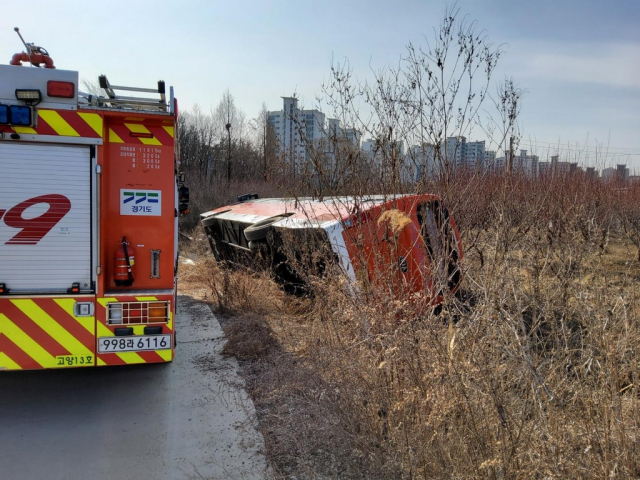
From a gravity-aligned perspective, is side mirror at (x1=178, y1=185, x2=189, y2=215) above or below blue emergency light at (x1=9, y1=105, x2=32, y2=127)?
below

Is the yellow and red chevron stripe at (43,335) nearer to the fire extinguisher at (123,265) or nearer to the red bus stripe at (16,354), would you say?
the red bus stripe at (16,354)

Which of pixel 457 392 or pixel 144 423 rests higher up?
pixel 457 392

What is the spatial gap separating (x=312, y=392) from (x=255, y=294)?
12.8 feet

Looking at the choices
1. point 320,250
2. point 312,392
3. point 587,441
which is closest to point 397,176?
point 320,250

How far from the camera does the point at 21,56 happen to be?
4.52 m

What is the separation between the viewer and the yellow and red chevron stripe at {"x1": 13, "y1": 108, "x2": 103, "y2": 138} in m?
3.91

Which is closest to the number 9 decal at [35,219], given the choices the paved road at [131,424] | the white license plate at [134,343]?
the white license plate at [134,343]

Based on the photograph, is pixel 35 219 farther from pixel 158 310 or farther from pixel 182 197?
pixel 182 197

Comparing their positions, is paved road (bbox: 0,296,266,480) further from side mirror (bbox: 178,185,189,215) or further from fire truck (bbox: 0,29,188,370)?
side mirror (bbox: 178,185,189,215)

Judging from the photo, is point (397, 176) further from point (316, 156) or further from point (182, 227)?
point (182, 227)

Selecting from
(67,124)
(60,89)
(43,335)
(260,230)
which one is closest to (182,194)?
(260,230)

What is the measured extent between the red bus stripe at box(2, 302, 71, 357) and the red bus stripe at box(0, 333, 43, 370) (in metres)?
0.14

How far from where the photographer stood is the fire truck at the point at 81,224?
12.8ft

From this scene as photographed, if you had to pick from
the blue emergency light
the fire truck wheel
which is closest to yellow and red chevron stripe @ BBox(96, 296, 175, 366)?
the blue emergency light
